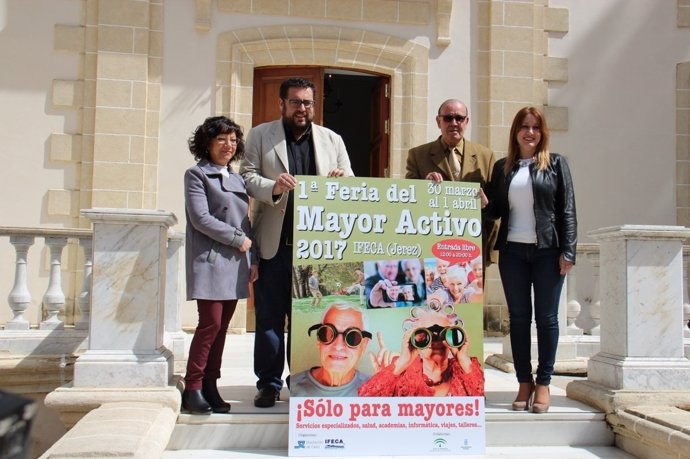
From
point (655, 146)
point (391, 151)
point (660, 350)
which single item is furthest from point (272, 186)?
point (655, 146)

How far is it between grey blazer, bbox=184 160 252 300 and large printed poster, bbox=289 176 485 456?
12.5 inches

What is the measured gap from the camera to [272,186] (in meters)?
3.48

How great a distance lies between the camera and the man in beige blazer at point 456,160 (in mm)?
3758

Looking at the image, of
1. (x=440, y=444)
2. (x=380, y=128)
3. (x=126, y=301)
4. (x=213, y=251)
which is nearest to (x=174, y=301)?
(x=126, y=301)

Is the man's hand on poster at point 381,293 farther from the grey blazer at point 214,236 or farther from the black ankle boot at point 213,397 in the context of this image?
the black ankle boot at point 213,397

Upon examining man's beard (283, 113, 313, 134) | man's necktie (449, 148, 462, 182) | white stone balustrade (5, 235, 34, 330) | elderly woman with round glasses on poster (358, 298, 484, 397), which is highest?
man's beard (283, 113, 313, 134)

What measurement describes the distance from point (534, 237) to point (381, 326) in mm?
954

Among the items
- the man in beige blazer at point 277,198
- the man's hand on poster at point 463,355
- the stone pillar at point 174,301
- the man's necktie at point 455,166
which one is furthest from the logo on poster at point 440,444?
the stone pillar at point 174,301

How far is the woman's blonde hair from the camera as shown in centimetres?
371

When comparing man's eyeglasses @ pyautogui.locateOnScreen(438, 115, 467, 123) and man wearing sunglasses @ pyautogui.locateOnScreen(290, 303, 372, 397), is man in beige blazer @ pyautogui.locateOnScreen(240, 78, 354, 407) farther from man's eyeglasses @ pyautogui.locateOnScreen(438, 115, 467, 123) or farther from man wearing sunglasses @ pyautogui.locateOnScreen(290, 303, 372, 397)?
man's eyeglasses @ pyautogui.locateOnScreen(438, 115, 467, 123)

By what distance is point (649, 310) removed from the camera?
394cm

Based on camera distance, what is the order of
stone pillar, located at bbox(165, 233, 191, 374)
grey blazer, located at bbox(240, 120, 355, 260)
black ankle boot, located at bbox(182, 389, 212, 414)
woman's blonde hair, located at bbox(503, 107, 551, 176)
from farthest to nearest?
stone pillar, located at bbox(165, 233, 191, 374)
woman's blonde hair, located at bbox(503, 107, 551, 176)
grey blazer, located at bbox(240, 120, 355, 260)
black ankle boot, located at bbox(182, 389, 212, 414)

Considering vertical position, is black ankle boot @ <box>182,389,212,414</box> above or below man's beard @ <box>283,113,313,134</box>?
below

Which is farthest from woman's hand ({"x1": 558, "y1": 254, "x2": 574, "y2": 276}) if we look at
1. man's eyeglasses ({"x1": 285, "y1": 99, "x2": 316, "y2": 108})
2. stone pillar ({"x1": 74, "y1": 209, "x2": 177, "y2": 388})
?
stone pillar ({"x1": 74, "y1": 209, "x2": 177, "y2": 388})
